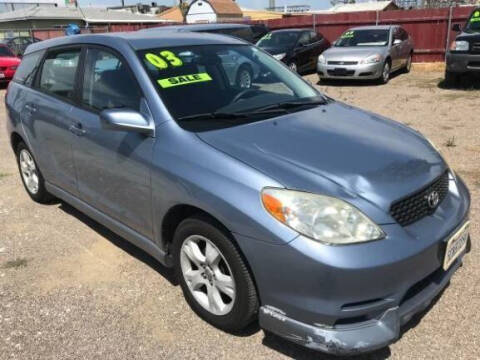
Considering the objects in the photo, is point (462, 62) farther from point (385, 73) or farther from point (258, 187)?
point (258, 187)

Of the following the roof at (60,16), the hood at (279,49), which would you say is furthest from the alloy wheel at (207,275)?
the roof at (60,16)

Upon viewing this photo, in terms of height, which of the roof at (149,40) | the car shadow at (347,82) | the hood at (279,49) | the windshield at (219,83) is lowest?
the car shadow at (347,82)

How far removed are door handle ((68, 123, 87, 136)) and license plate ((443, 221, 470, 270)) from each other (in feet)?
8.50

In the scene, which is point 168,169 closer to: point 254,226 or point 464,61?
point 254,226

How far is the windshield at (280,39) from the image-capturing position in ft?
47.4

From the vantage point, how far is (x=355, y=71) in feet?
39.9

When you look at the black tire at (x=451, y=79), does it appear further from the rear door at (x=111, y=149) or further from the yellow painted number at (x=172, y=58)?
the rear door at (x=111, y=149)

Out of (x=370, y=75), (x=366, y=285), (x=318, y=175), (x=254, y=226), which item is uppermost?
(x=318, y=175)

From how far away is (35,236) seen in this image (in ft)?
14.3

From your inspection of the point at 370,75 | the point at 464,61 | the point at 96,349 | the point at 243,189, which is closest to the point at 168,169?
the point at 243,189

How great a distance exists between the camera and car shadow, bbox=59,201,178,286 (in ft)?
11.8

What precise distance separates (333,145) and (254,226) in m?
0.79

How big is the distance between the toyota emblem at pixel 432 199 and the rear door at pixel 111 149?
163cm

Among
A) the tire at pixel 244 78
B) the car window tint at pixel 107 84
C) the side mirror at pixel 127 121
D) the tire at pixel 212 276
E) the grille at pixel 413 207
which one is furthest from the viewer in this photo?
the tire at pixel 244 78
